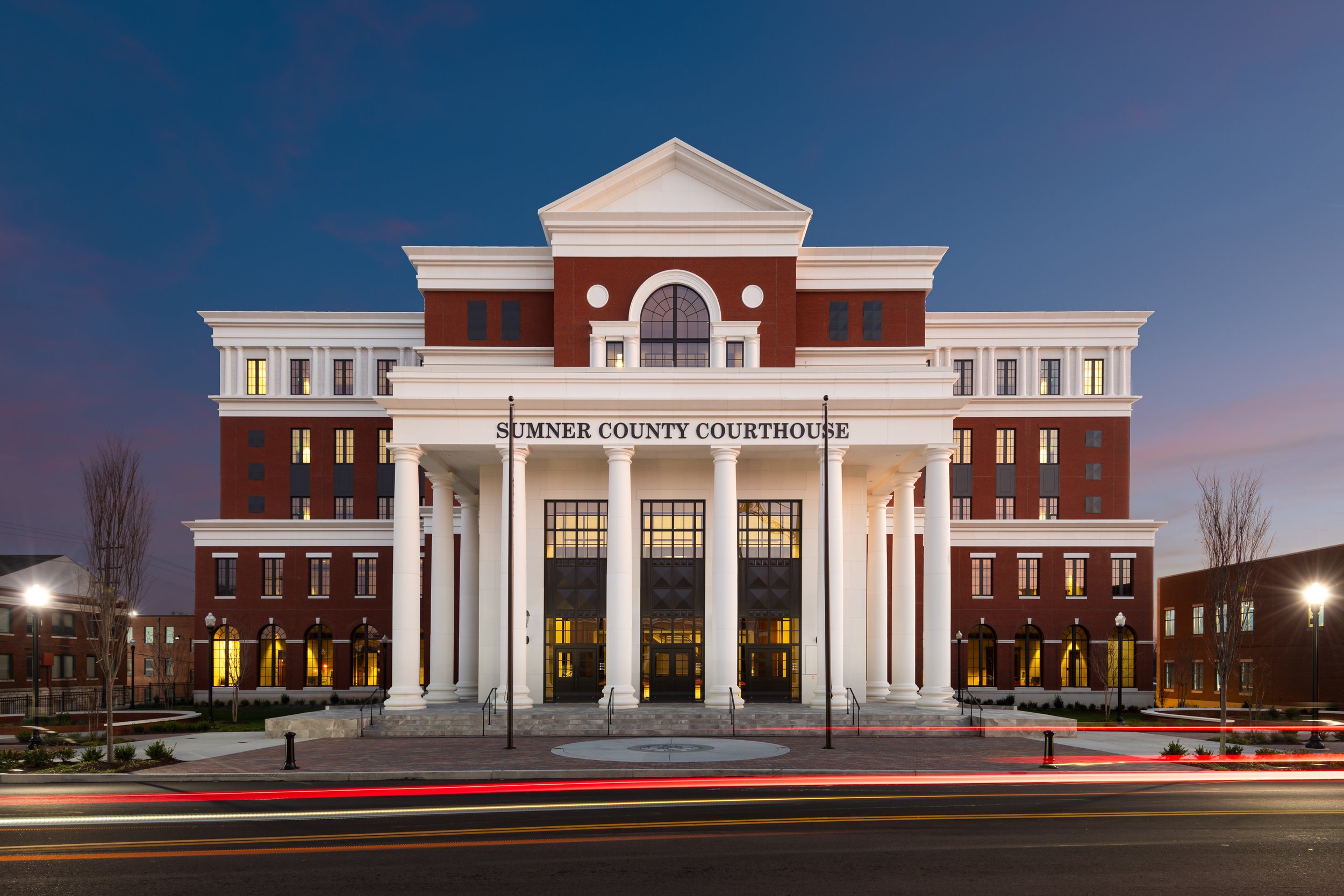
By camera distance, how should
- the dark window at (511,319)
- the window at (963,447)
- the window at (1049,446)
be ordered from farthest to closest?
1. the window at (1049,446)
2. the window at (963,447)
3. the dark window at (511,319)

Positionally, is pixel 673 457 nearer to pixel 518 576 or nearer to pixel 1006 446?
pixel 518 576

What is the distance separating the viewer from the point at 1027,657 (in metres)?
58.8

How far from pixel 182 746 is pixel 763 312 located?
27953 millimetres

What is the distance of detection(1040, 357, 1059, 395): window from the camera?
61250mm

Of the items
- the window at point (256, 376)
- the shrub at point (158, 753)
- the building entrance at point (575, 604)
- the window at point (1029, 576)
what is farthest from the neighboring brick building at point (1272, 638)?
the window at point (256, 376)

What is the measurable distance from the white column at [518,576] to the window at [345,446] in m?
26.6

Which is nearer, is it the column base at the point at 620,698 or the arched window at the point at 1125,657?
the column base at the point at 620,698

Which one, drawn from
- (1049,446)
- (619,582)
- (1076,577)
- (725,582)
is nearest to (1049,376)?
(1049,446)

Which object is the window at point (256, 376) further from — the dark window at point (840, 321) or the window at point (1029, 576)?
the window at point (1029, 576)

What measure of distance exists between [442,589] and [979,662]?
36.2 metres

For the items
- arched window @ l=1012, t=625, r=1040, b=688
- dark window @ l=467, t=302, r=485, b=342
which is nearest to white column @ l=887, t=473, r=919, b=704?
dark window @ l=467, t=302, r=485, b=342

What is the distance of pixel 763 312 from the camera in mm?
40969

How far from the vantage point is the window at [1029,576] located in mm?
59094

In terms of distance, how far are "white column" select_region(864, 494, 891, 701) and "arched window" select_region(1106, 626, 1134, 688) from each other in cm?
2573
